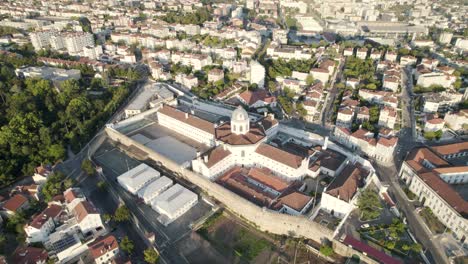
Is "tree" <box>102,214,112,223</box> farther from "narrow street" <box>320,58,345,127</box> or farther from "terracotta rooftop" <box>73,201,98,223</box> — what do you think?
"narrow street" <box>320,58,345,127</box>

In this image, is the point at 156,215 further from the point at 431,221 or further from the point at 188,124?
the point at 431,221

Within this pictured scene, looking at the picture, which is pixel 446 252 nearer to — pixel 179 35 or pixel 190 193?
pixel 190 193

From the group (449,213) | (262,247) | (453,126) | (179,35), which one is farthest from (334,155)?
(179,35)

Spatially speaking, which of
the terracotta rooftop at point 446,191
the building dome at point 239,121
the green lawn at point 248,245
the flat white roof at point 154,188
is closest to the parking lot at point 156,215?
the flat white roof at point 154,188

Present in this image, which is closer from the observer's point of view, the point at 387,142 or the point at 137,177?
the point at 137,177

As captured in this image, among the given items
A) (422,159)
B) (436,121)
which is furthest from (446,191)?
(436,121)

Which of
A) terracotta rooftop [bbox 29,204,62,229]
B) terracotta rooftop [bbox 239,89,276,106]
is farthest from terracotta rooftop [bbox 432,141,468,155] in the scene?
terracotta rooftop [bbox 29,204,62,229]
